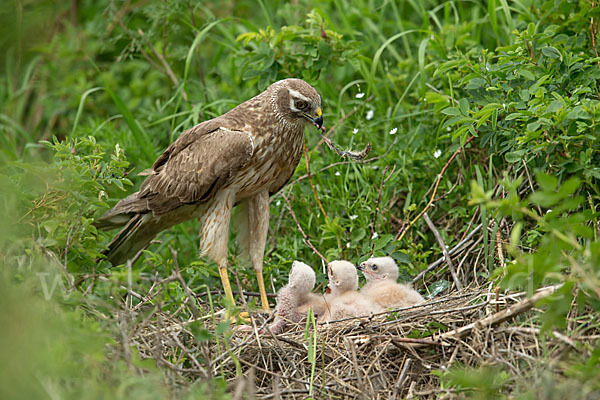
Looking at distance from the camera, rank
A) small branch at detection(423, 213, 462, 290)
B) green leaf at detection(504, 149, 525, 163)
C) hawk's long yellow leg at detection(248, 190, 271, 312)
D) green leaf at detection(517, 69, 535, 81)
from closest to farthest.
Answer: green leaf at detection(504, 149, 525, 163), green leaf at detection(517, 69, 535, 81), small branch at detection(423, 213, 462, 290), hawk's long yellow leg at detection(248, 190, 271, 312)

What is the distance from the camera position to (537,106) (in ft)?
12.6

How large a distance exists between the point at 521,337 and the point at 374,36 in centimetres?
413

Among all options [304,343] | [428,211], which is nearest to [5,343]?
[304,343]

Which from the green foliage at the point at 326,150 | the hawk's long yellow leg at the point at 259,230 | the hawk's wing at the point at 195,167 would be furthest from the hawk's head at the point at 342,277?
the hawk's wing at the point at 195,167

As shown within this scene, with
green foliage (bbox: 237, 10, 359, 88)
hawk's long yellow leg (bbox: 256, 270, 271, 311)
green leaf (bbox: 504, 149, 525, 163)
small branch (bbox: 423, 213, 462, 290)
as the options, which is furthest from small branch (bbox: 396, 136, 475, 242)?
green foliage (bbox: 237, 10, 359, 88)

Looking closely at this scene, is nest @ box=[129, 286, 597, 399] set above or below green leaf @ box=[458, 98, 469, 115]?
below

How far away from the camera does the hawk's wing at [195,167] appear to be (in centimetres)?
426

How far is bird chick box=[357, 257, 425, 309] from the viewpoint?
13.1ft

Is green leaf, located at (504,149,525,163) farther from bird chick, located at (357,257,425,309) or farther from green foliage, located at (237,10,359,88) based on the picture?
green foliage, located at (237,10,359,88)

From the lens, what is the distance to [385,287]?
13.4 ft

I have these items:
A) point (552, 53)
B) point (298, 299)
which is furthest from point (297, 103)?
point (552, 53)

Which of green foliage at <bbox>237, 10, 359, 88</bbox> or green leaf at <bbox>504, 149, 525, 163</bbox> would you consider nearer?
green leaf at <bbox>504, 149, 525, 163</bbox>

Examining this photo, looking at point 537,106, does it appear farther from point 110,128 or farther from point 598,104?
point 110,128

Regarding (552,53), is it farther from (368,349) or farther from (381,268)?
(368,349)
